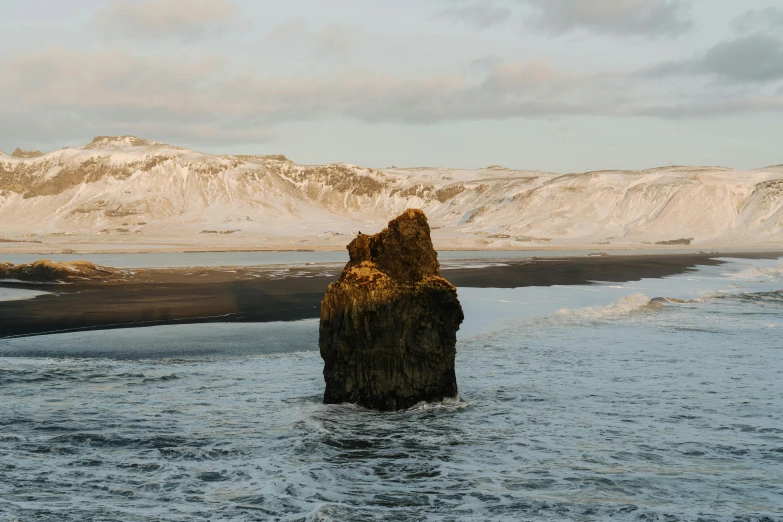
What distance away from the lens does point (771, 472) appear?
9672 mm

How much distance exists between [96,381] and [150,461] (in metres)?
6.07

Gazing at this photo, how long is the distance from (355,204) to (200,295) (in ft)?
527

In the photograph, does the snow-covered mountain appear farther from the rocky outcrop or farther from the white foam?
the white foam

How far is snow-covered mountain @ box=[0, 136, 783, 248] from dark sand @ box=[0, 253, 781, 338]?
61.1 m

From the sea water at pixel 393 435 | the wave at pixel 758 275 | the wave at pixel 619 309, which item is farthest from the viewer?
the wave at pixel 758 275

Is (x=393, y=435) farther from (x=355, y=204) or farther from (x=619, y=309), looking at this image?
(x=355, y=204)

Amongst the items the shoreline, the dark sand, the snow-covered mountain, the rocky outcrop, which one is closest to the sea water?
the dark sand

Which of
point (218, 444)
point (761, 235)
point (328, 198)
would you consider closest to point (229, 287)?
point (218, 444)

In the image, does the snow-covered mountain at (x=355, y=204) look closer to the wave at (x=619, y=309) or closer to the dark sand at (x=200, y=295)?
the dark sand at (x=200, y=295)

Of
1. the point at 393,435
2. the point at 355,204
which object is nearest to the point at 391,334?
the point at 393,435

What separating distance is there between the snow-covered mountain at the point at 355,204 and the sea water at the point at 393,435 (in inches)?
3685

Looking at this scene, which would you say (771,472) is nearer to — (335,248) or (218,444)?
(218,444)

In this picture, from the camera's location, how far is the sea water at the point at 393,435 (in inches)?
342

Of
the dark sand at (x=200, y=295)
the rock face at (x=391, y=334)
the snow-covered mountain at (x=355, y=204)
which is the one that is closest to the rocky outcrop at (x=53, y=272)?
the dark sand at (x=200, y=295)
